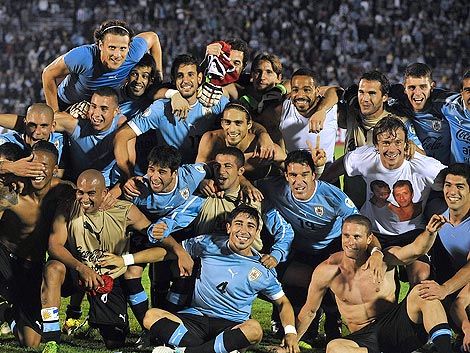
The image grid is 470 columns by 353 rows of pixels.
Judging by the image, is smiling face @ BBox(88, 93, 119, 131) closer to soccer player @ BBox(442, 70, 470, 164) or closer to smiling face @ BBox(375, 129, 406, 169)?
smiling face @ BBox(375, 129, 406, 169)

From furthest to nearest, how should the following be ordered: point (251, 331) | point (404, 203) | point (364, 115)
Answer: point (364, 115), point (404, 203), point (251, 331)

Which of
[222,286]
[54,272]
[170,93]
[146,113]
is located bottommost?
[222,286]

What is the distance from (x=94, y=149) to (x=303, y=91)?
1792 mm

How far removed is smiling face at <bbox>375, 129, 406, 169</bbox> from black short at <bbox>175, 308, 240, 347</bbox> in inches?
66.1

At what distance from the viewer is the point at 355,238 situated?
244 inches

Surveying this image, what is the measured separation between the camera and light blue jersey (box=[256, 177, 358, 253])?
682cm

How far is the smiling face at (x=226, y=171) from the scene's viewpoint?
6.63m

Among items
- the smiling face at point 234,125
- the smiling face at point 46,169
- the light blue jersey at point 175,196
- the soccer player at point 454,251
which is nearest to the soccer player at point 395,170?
the soccer player at point 454,251

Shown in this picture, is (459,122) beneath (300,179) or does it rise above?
above

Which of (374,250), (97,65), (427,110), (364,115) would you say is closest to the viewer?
(374,250)

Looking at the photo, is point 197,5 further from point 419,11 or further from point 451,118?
point 451,118

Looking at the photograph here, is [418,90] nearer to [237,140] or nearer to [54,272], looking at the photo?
[237,140]

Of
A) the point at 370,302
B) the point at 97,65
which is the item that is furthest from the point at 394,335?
the point at 97,65

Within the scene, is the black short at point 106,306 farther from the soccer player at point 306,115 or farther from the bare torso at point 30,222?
the soccer player at point 306,115
